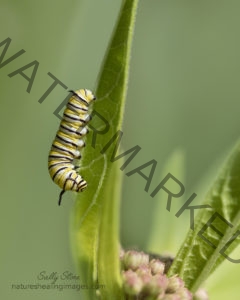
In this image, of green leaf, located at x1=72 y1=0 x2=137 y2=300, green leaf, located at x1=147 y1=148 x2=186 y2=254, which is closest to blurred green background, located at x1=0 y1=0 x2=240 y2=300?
green leaf, located at x1=147 y1=148 x2=186 y2=254

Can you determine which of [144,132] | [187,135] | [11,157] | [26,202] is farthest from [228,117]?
[11,157]

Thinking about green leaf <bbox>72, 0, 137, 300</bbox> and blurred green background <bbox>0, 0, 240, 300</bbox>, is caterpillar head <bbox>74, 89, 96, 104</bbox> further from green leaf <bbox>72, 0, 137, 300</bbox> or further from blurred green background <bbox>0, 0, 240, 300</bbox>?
green leaf <bbox>72, 0, 137, 300</bbox>

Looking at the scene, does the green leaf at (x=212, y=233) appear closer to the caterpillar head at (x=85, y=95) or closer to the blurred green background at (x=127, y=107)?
the blurred green background at (x=127, y=107)

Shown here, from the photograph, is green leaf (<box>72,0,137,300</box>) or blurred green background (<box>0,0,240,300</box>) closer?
green leaf (<box>72,0,137,300</box>)

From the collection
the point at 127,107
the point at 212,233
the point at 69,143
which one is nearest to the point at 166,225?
the point at 69,143

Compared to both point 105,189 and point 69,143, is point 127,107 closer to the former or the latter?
point 69,143

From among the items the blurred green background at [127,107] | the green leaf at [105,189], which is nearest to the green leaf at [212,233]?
the green leaf at [105,189]

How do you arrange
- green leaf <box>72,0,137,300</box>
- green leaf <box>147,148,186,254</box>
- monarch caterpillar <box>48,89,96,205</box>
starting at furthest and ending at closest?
1. green leaf <box>147,148,186,254</box>
2. monarch caterpillar <box>48,89,96,205</box>
3. green leaf <box>72,0,137,300</box>
